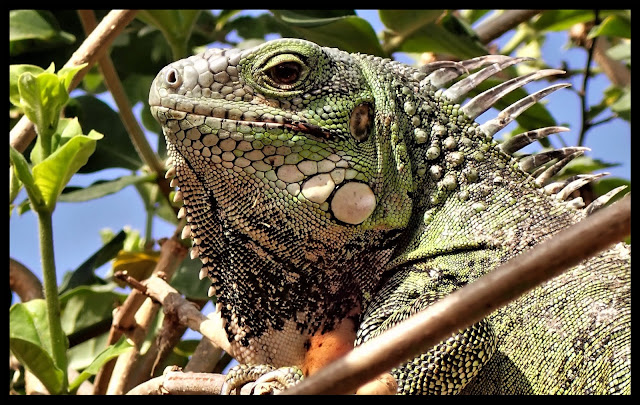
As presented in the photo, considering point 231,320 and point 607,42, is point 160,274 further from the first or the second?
point 607,42

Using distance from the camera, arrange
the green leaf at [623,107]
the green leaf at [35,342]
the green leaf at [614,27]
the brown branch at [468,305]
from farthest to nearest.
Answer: the green leaf at [623,107], the green leaf at [614,27], the green leaf at [35,342], the brown branch at [468,305]

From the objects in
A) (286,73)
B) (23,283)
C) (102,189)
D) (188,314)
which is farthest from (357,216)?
(23,283)

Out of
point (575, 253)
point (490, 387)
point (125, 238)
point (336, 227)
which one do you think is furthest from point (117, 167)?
point (575, 253)

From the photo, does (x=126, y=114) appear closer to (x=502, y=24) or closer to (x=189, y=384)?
(x=189, y=384)

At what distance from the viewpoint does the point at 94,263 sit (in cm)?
332

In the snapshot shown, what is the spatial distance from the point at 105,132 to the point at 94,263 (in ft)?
1.79

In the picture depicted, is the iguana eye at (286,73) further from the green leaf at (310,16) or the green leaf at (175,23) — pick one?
the green leaf at (175,23)

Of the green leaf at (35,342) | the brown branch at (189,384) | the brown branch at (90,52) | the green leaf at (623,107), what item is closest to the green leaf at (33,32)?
the brown branch at (90,52)

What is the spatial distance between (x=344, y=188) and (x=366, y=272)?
0.76 ft

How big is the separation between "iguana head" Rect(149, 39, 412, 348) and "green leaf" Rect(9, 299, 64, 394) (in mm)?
603

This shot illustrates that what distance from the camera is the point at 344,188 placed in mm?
1929

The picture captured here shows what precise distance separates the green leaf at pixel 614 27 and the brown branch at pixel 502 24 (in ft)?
0.96

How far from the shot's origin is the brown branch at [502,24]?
11.0 feet

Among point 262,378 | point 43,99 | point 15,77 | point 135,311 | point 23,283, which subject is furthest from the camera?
point 23,283
